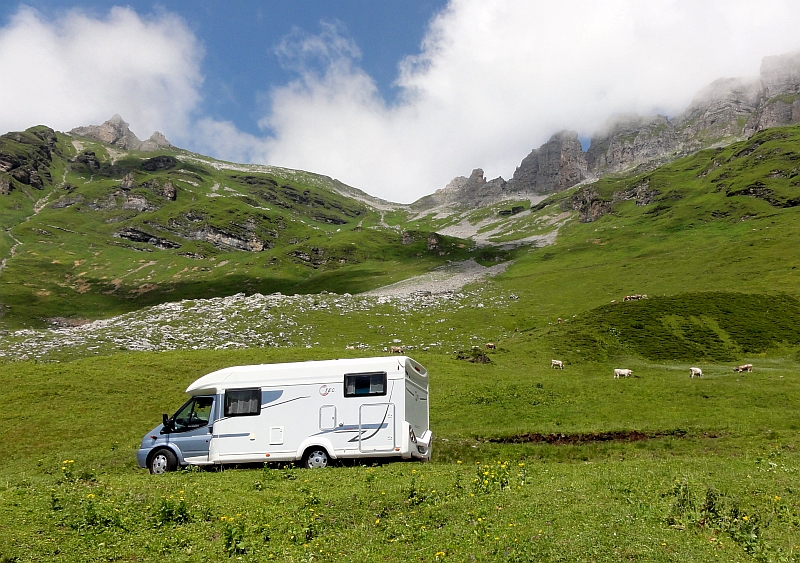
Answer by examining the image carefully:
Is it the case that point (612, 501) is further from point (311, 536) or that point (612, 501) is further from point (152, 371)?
point (152, 371)

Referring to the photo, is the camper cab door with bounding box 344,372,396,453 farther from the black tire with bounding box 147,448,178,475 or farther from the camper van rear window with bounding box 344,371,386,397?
the black tire with bounding box 147,448,178,475

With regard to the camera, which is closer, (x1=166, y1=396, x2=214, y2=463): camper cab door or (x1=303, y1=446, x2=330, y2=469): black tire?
(x1=303, y1=446, x2=330, y2=469): black tire

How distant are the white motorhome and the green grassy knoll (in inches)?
76.6

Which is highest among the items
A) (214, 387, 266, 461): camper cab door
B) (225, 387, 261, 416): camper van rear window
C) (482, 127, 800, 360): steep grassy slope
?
(482, 127, 800, 360): steep grassy slope

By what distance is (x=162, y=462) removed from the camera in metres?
23.0

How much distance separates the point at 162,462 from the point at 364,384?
10.8m

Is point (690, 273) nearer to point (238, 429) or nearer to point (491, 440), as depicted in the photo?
point (491, 440)

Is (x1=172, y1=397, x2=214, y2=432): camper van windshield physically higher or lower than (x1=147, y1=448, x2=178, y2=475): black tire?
higher

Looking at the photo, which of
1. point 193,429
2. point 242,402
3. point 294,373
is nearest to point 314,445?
point 294,373

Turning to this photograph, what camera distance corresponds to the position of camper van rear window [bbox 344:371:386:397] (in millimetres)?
22859

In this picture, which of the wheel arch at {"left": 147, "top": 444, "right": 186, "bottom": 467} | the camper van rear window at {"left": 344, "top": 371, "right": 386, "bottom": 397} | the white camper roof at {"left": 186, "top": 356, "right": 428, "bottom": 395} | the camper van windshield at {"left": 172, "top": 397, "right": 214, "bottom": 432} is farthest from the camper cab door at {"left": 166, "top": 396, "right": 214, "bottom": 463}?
the camper van rear window at {"left": 344, "top": 371, "right": 386, "bottom": 397}

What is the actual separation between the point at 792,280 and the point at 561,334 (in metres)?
43.7

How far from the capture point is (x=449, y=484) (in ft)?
54.4

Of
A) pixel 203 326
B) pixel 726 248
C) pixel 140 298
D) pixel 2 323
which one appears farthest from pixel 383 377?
pixel 140 298
